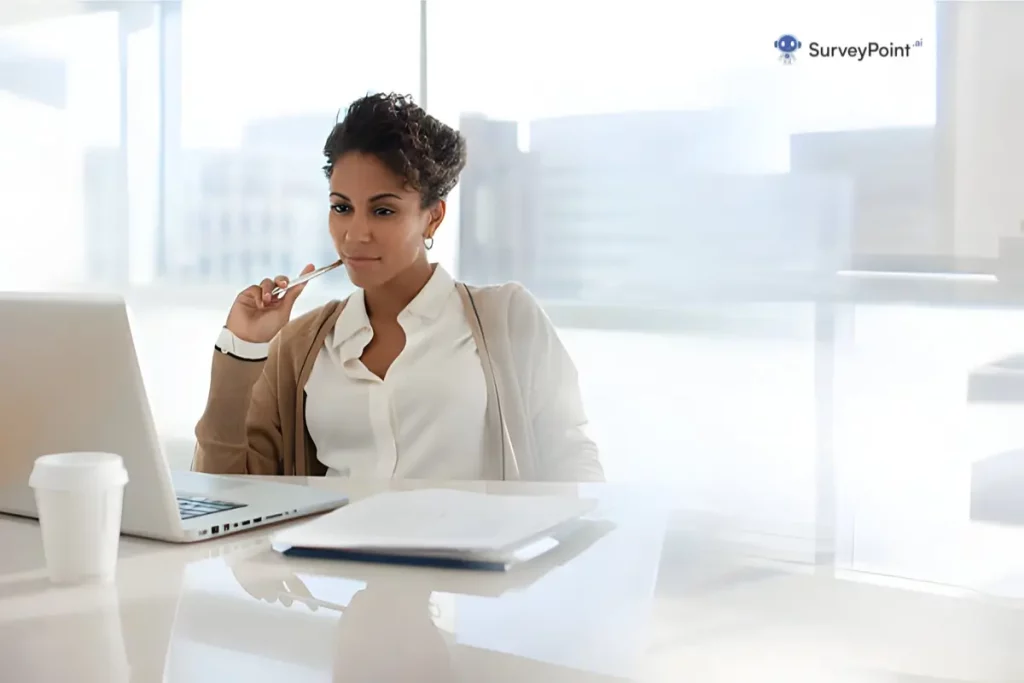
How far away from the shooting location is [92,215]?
311 cm

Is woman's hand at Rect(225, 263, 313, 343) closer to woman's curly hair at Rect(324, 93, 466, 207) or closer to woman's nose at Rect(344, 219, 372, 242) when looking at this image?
woman's nose at Rect(344, 219, 372, 242)

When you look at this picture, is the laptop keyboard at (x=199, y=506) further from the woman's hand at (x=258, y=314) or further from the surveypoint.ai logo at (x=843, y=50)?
the surveypoint.ai logo at (x=843, y=50)

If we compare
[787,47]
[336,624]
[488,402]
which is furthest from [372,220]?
[336,624]

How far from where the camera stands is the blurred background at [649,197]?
2.40m

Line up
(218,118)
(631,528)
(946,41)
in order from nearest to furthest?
(631,528) < (946,41) < (218,118)

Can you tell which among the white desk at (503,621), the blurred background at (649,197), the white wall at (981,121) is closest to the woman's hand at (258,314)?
the white desk at (503,621)

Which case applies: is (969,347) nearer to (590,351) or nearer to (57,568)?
(590,351)

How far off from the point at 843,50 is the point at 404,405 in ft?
4.40

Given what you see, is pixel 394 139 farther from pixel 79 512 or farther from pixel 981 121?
pixel 981 121

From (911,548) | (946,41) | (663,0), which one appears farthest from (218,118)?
(911,548)

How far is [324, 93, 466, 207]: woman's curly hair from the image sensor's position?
189cm

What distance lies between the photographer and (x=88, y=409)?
93 cm

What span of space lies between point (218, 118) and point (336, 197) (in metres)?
1.31

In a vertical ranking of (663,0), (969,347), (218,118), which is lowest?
(969,347)
